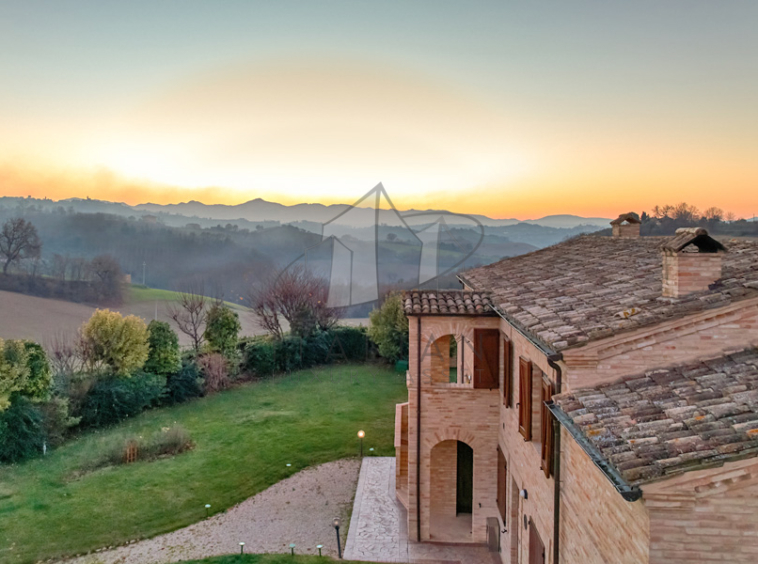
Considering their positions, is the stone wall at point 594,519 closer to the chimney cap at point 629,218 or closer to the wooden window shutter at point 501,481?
the wooden window shutter at point 501,481

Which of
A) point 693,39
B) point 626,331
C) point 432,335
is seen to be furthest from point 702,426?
point 693,39

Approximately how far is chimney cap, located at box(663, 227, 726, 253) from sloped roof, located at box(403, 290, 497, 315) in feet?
14.8

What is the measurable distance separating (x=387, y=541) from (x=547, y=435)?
585 cm

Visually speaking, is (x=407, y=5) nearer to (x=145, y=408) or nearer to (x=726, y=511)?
(x=726, y=511)

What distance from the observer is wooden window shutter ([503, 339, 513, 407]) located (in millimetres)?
9185

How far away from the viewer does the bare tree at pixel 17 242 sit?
31266mm

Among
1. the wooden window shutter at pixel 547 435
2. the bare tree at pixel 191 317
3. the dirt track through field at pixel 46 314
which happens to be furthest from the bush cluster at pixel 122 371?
the wooden window shutter at pixel 547 435

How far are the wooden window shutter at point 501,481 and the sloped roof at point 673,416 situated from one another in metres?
5.00

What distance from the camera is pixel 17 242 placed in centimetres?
3177

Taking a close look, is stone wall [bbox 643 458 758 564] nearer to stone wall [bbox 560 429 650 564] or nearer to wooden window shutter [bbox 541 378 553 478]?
stone wall [bbox 560 429 650 564]

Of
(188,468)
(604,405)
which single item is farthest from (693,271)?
(188,468)

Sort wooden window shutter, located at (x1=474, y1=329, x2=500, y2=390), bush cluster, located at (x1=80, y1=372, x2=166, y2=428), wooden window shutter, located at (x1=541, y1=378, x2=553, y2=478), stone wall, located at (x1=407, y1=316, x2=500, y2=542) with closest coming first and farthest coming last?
wooden window shutter, located at (x1=541, y1=378, x2=553, y2=478) < wooden window shutter, located at (x1=474, y1=329, x2=500, y2=390) < stone wall, located at (x1=407, y1=316, x2=500, y2=542) < bush cluster, located at (x1=80, y1=372, x2=166, y2=428)

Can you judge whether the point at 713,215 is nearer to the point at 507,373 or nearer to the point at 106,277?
the point at 507,373

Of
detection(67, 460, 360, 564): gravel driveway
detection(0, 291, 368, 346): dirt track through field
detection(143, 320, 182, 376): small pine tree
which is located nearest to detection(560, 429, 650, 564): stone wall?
detection(67, 460, 360, 564): gravel driveway
